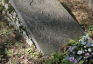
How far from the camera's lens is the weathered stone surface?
114 inches

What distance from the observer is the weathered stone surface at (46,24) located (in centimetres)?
289

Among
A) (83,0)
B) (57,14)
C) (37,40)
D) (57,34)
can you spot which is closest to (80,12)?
(83,0)

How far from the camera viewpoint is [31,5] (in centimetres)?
362

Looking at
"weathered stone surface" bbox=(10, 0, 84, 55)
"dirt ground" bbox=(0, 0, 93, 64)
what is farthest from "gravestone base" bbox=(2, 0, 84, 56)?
"dirt ground" bbox=(0, 0, 93, 64)

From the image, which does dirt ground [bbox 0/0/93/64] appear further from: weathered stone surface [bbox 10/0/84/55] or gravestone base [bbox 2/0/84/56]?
weathered stone surface [bbox 10/0/84/55]

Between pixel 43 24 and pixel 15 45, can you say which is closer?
pixel 15 45

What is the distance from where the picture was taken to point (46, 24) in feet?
10.6

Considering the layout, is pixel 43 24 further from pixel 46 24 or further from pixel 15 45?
pixel 15 45

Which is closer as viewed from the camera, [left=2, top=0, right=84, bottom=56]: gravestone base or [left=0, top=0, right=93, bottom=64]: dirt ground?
[left=0, top=0, right=93, bottom=64]: dirt ground

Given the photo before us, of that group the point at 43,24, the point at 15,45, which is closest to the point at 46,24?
the point at 43,24

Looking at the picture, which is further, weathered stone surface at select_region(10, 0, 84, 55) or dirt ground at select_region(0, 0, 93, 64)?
weathered stone surface at select_region(10, 0, 84, 55)

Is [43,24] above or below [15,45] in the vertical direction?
above

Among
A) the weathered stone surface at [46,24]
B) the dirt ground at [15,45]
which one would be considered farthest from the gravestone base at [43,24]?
the dirt ground at [15,45]

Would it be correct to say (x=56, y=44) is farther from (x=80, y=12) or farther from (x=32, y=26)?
(x=80, y=12)
